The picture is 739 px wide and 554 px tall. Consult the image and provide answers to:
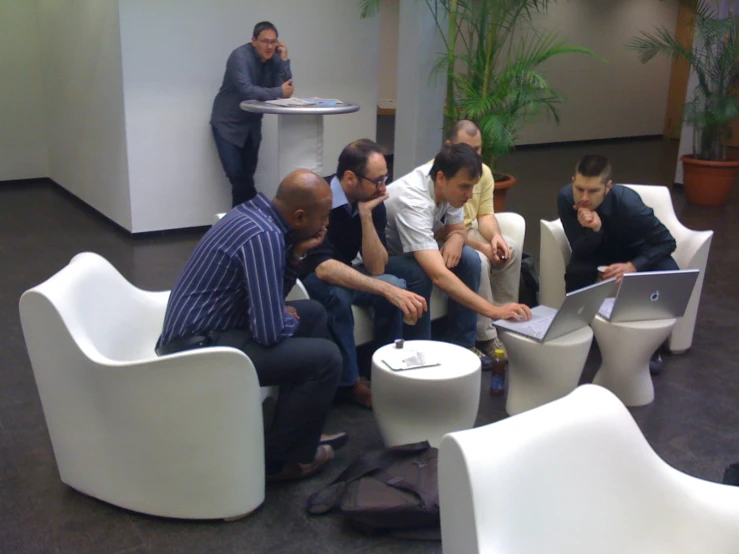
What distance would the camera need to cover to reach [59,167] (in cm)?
787

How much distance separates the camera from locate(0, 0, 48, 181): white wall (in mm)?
7648

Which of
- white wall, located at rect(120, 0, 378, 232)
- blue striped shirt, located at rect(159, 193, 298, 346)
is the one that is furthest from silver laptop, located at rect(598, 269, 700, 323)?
white wall, located at rect(120, 0, 378, 232)

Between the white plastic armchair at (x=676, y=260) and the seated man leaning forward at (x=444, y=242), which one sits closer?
the seated man leaning forward at (x=444, y=242)

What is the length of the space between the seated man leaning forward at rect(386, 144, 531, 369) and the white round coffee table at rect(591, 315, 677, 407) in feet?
1.33

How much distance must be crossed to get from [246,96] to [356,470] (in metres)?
3.68

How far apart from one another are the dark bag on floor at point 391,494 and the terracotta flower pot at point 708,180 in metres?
6.23

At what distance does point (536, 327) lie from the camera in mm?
3473

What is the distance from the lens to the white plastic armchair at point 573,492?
164 centimetres

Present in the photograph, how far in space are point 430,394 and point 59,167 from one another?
6.08 m

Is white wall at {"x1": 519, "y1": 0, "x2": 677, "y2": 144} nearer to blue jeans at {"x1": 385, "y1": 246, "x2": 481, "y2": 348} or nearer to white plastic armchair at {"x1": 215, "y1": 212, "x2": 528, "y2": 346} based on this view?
white plastic armchair at {"x1": 215, "y1": 212, "x2": 528, "y2": 346}

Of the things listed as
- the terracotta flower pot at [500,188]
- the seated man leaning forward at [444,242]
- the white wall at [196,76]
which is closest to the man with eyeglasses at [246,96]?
the white wall at [196,76]

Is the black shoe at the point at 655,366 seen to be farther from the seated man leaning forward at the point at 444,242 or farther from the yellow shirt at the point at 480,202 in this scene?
the yellow shirt at the point at 480,202

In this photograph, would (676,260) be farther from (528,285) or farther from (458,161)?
(458,161)

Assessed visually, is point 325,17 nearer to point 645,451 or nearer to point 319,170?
point 319,170
